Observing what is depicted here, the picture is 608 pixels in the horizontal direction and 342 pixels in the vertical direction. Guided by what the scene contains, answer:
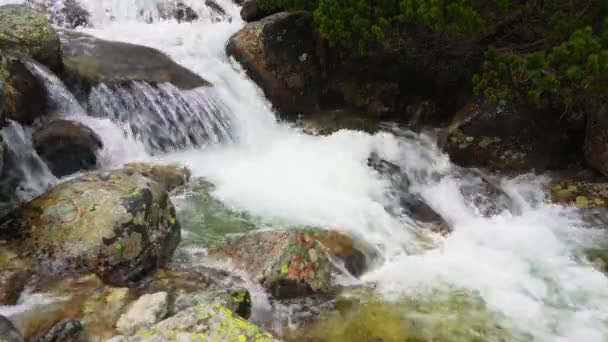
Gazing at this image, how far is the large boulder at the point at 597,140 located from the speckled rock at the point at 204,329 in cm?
811

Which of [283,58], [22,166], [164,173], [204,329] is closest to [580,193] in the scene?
[283,58]

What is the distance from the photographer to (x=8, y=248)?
5535mm

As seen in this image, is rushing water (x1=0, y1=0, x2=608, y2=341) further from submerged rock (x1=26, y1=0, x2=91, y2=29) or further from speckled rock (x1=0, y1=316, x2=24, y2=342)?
speckled rock (x1=0, y1=316, x2=24, y2=342)

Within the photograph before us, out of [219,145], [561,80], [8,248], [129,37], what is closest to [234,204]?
[219,145]

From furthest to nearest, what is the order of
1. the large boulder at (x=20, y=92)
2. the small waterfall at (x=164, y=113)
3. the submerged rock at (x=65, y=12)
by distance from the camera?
the submerged rock at (x=65, y=12) < the small waterfall at (x=164, y=113) < the large boulder at (x=20, y=92)

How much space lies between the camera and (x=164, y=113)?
33.4 feet

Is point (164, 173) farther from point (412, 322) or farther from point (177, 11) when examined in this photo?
point (177, 11)

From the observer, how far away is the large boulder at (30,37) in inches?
350

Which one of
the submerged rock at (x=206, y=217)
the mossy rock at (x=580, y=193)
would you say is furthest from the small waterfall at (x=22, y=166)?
the mossy rock at (x=580, y=193)

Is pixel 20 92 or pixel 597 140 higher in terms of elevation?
pixel 597 140

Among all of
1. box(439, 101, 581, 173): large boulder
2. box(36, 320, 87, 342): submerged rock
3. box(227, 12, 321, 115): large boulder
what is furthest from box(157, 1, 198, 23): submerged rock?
box(36, 320, 87, 342): submerged rock

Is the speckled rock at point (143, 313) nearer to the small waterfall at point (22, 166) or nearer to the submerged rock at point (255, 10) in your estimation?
the small waterfall at point (22, 166)

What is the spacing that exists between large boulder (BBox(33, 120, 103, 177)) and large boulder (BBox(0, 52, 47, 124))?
35cm

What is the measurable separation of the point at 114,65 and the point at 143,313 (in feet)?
23.3
